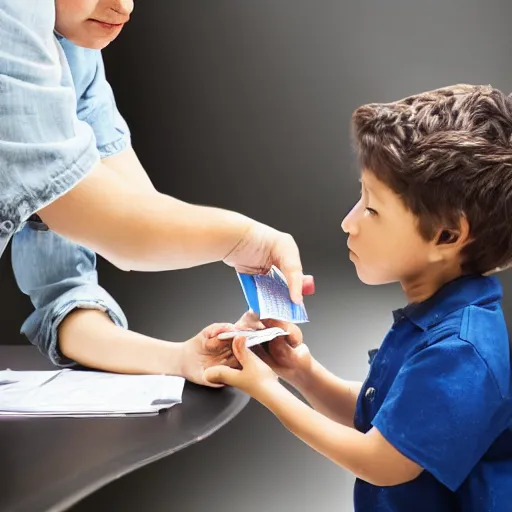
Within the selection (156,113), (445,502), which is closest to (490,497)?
(445,502)

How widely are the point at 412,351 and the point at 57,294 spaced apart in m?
0.63

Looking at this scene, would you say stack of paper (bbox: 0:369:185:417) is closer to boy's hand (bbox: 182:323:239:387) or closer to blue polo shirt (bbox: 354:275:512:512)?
boy's hand (bbox: 182:323:239:387)

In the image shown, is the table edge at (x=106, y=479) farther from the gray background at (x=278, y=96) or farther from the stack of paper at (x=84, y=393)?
the gray background at (x=278, y=96)

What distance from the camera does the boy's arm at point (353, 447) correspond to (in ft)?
2.84

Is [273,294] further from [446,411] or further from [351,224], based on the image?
[446,411]

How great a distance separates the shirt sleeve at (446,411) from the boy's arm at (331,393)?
25 centimetres

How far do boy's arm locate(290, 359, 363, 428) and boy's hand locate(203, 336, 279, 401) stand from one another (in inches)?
A: 5.1

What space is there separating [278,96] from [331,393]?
124 centimetres

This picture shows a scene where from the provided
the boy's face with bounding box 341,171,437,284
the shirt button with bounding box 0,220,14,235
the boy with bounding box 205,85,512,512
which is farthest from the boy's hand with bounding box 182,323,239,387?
the shirt button with bounding box 0,220,14,235

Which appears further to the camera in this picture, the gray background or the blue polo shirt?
the gray background

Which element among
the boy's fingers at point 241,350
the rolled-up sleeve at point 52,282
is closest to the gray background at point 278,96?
the rolled-up sleeve at point 52,282

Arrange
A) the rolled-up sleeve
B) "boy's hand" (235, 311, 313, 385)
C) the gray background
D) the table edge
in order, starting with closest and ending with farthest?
the table edge
"boy's hand" (235, 311, 313, 385)
the rolled-up sleeve
the gray background

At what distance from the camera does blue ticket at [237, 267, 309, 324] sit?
41.8 inches

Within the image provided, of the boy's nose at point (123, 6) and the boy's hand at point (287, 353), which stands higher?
the boy's nose at point (123, 6)
